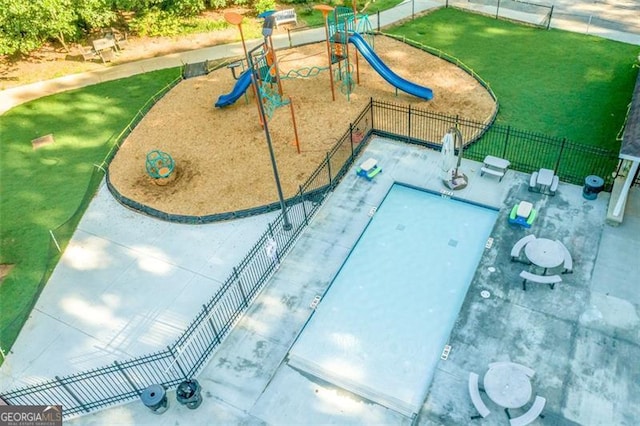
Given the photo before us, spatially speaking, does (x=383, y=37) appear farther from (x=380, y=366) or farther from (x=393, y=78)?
(x=380, y=366)

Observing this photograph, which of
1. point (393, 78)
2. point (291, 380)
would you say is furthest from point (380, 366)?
point (393, 78)

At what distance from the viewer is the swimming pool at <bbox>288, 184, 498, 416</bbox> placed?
1304 cm

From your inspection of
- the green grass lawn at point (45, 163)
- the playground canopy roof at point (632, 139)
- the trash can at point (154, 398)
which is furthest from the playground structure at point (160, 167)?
the playground canopy roof at point (632, 139)

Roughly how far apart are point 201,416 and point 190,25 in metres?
28.4

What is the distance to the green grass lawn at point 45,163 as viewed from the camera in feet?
56.6

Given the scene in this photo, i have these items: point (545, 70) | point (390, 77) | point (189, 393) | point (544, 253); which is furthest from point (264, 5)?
point (189, 393)

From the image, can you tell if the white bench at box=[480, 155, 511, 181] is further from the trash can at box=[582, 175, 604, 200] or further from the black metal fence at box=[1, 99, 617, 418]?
the trash can at box=[582, 175, 604, 200]

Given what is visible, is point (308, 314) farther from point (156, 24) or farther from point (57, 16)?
point (156, 24)

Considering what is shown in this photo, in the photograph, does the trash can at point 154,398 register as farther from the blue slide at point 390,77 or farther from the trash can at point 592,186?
the blue slide at point 390,77

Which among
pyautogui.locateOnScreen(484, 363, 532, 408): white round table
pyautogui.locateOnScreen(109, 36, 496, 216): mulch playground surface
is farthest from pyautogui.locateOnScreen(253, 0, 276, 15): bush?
pyautogui.locateOnScreen(484, 363, 532, 408): white round table

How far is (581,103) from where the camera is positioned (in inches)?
888

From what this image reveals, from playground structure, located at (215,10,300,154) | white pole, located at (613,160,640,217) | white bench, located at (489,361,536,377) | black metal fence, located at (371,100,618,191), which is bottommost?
white bench, located at (489,361,536,377)

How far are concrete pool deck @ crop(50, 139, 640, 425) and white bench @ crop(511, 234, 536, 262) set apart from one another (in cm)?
26

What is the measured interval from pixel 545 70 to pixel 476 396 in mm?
19642
